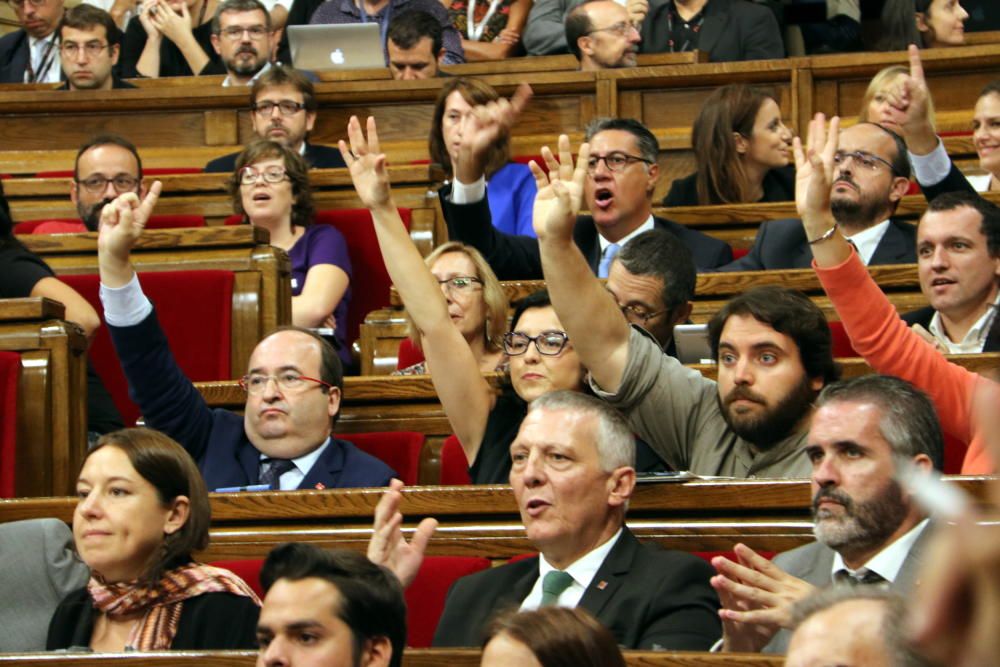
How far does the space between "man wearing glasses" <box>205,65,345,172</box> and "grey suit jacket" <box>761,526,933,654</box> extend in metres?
1.84

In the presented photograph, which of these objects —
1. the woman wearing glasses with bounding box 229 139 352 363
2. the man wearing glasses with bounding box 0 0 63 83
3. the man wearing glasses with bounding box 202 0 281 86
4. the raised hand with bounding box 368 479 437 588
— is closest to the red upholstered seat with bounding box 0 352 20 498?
the woman wearing glasses with bounding box 229 139 352 363

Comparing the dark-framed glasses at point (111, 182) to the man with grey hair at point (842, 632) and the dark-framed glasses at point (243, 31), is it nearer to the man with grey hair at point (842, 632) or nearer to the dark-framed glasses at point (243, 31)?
the dark-framed glasses at point (243, 31)

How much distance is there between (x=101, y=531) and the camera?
138 cm

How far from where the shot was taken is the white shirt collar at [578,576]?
4.29 feet

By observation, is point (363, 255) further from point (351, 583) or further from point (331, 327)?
→ point (351, 583)

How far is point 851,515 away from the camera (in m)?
1.17

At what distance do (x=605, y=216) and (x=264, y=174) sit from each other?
645 mm

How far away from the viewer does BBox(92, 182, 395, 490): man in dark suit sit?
183 cm

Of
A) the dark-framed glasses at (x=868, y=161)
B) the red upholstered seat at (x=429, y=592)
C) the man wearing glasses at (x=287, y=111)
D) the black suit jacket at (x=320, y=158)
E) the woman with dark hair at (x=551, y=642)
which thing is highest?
the man wearing glasses at (x=287, y=111)

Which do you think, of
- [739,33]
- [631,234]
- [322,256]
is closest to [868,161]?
[631,234]

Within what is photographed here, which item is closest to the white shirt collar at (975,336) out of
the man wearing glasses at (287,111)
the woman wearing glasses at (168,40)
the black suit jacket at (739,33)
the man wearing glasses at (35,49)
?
the man wearing glasses at (287,111)

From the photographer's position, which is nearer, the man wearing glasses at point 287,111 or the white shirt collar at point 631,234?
the white shirt collar at point 631,234

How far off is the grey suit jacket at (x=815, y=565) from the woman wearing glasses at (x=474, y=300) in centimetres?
78

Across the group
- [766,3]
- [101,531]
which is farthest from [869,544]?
[766,3]
